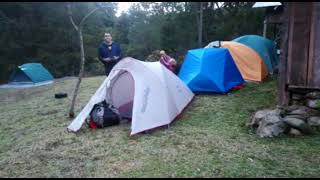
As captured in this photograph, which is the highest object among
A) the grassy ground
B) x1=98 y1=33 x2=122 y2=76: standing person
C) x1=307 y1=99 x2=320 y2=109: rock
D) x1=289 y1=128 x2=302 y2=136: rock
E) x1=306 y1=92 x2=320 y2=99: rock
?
x1=98 y1=33 x2=122 y2=76: standing person

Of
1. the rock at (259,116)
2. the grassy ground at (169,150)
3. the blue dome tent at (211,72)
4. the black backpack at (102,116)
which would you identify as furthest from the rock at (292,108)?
the black backpack at (102,116)

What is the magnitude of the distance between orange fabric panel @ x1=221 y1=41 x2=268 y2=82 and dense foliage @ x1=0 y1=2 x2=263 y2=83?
7.33 metres

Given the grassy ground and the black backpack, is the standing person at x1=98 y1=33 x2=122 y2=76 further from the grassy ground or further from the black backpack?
the black backpack

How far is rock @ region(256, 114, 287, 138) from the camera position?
209 inches

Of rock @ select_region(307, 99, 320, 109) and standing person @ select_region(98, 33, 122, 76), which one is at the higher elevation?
standing person @ select_region(98, 33, 122, 76)

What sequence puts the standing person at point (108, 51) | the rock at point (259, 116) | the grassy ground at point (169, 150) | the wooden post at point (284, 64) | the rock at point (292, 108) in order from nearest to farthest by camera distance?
the grassy ground at point (169, 150) < the rock at point (259, 116) < the rock at point (292, 108) < the wooden post at point (284, 64) < the standing person at point (108, 51)

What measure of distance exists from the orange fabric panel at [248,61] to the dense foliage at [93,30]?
7327 millimetres

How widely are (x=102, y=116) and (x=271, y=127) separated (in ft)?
9.18

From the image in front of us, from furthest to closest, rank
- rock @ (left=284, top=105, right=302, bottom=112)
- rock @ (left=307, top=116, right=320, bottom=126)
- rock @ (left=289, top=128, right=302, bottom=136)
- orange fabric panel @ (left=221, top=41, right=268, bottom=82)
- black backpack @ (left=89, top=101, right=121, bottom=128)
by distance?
orange fabric panel @ (left=221, top=41, right=268, bottom=82)
black backpack @ (left=89, top=101, right=121, bottom=128)
rock @ (left=284, top=105, right=302, bottom=112)
rock @ (left=307, top=116, right=320, bottom=126)
rock @ (left=289, top=128, right=302, bottom=136)

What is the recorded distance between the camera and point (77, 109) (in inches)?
318

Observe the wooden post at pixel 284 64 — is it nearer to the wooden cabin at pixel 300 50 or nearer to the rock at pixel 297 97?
the wooden cabin at pixel 300 50

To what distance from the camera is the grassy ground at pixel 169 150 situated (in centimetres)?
433

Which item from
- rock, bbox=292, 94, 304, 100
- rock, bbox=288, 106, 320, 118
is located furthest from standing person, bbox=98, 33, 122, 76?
rock, bbox=288, 106, 320, 118

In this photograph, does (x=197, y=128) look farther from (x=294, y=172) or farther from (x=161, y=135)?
(x=294, y=172)
